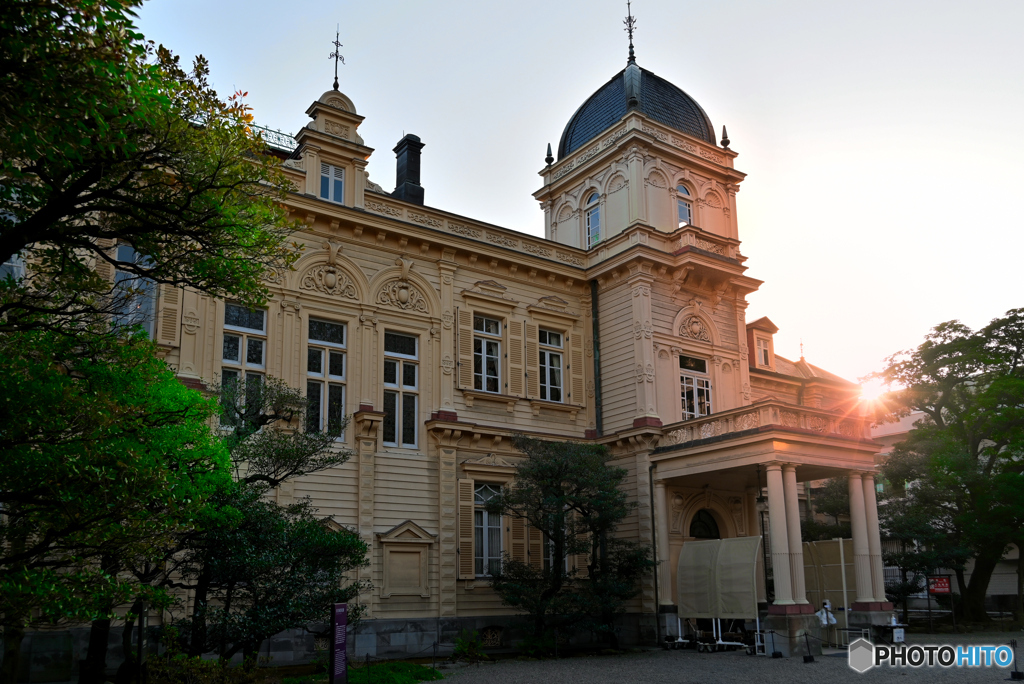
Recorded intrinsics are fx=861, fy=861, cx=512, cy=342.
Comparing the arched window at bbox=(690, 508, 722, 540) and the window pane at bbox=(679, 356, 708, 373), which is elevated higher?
the window pane at bbox=(679, 356, 708, 373)

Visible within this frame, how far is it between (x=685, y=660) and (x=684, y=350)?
981cm

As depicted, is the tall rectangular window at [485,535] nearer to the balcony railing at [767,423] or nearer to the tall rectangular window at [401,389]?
the tall rectangular window at [401,389]

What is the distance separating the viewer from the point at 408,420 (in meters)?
22.4

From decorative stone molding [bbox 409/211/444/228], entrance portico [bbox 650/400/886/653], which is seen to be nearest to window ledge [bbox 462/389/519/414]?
entrance portico [bbox 650/400/886/653]

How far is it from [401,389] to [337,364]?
181 cm

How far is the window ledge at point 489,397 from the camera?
23312mm

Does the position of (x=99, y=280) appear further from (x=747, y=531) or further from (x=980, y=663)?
(x=747, y=531)

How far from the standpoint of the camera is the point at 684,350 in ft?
85.0

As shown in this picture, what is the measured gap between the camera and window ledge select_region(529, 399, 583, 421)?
80.7 feet

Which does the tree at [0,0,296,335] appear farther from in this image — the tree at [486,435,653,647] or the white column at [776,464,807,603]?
the white column at [776,464,807,603]

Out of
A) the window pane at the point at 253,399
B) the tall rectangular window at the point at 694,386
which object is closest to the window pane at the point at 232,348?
the window pane at the point at 253,399

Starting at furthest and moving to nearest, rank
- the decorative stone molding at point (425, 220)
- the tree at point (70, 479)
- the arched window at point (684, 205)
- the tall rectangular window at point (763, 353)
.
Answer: the tall rectangular window at point (763, 353) < the arched window at point (684, 205) < the decorative stone molding at point (425, 220) < the tree at point (70, 479)

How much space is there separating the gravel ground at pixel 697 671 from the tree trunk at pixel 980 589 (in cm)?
836

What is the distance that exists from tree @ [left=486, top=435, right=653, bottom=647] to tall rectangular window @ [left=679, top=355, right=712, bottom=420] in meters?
5.19
